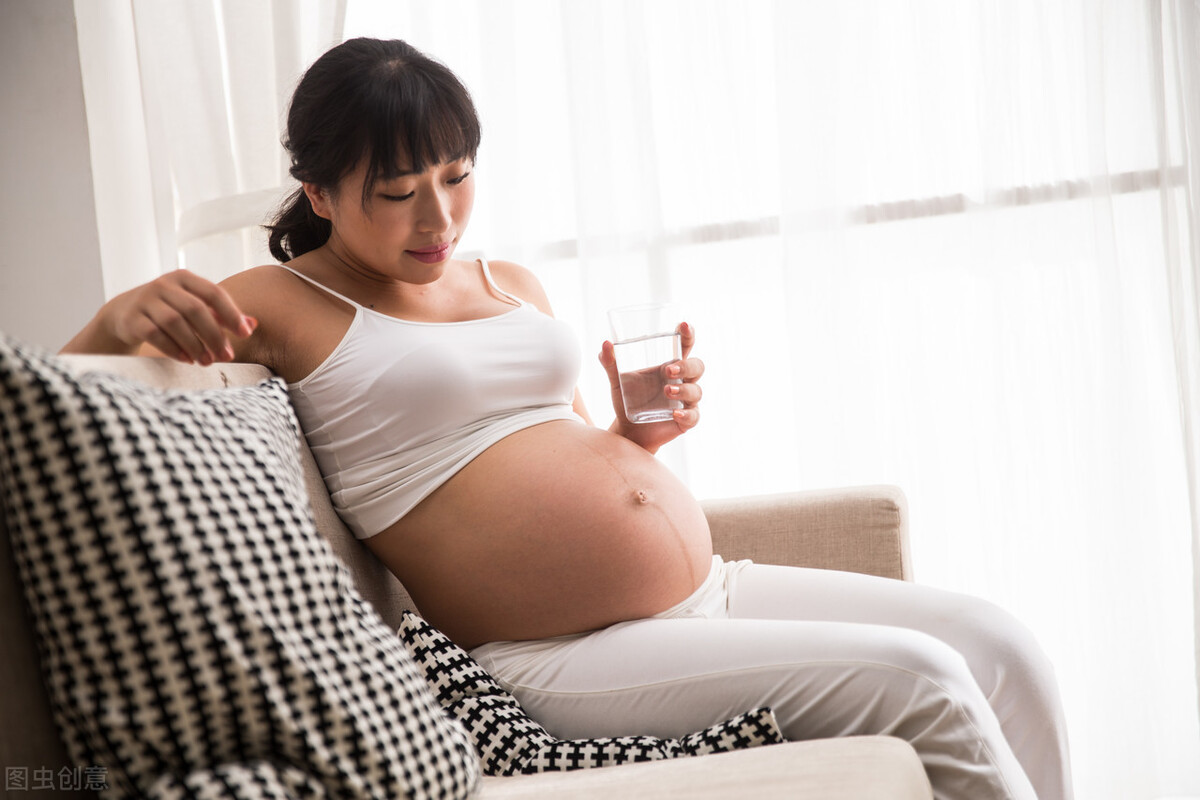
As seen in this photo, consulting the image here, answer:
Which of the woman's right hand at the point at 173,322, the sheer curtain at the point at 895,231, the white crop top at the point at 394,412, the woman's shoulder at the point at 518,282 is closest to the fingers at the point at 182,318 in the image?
the woman's right hand at the point at 173,322

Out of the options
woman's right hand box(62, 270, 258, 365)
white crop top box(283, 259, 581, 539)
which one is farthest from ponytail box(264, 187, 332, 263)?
woman's right hand box(62, 270, 258, 365)

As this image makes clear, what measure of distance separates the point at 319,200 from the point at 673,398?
55 centimetres

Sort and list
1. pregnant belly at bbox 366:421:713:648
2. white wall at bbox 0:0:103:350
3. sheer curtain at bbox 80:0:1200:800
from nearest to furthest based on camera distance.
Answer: pregnant belly at bbox 366:421:713:648 < sheer curtain at bbox 80:0:1200:800 < white wall at bbox 0:0:103:350

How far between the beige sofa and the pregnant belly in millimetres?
119

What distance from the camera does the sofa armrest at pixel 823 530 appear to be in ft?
4.52

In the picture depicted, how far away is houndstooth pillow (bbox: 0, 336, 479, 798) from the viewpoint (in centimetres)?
62

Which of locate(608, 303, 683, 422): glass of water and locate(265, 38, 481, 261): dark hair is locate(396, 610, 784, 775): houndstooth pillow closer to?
locate(608, 303, 683, 422): glass of water

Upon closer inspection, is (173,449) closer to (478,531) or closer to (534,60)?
(478,531)

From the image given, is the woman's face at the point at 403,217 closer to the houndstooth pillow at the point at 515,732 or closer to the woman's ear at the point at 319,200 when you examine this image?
the woman's ear at the point at 319,200

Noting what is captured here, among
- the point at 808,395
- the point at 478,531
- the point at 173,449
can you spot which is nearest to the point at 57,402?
the point at 173,449

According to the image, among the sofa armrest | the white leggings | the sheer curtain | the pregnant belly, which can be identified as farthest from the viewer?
the sheer curtain

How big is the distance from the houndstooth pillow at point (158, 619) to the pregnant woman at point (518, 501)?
0.32 meters

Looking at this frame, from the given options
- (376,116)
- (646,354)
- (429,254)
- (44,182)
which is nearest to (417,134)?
(376,116)

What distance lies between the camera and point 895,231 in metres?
1.87
